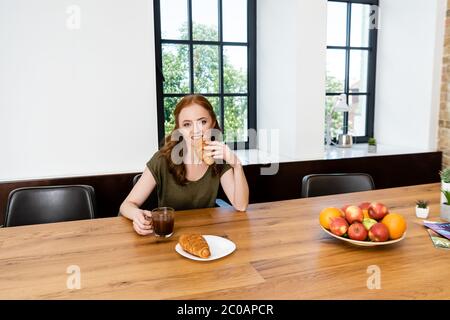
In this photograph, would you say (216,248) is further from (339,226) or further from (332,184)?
(332,184)

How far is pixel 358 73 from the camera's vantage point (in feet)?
12.2

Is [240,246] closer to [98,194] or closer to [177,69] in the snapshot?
[98,194]

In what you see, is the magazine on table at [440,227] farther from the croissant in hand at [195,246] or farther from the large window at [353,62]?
the large window at [353,62]

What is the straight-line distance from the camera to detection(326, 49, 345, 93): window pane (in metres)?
3.54

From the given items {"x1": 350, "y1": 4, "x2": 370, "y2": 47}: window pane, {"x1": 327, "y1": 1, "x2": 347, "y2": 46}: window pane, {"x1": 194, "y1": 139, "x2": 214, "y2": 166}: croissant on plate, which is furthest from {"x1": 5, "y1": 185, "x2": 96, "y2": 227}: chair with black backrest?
{"x1": 350, "y1": 4, "x2": 370, "y2": 47}: window pane

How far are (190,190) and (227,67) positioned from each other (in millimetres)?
1645

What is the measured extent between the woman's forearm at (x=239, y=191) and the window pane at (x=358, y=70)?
230 centimetres

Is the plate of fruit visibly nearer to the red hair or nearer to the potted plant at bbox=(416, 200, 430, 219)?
the potted plant at bbox=(416, 200, 430, 219)

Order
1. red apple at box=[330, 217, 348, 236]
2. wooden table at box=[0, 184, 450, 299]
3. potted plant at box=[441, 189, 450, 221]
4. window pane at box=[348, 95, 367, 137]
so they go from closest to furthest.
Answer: wooden table at box=[0, 184, 450, 299] < red apple at box=[330, 217, 348, 236] < potted plant at box=[441, 189, 450, 221] < window pane at box=[348, 95, 367, 137]

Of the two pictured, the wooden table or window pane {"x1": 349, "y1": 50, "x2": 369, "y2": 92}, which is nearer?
the wooden table

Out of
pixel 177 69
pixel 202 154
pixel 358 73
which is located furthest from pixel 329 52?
pixel 202 154

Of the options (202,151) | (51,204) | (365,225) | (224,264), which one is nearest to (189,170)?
(202,151)

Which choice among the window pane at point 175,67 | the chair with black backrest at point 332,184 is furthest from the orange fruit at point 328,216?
the window pane at point 175,67

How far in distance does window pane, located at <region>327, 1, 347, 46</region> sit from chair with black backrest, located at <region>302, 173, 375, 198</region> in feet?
5.68
